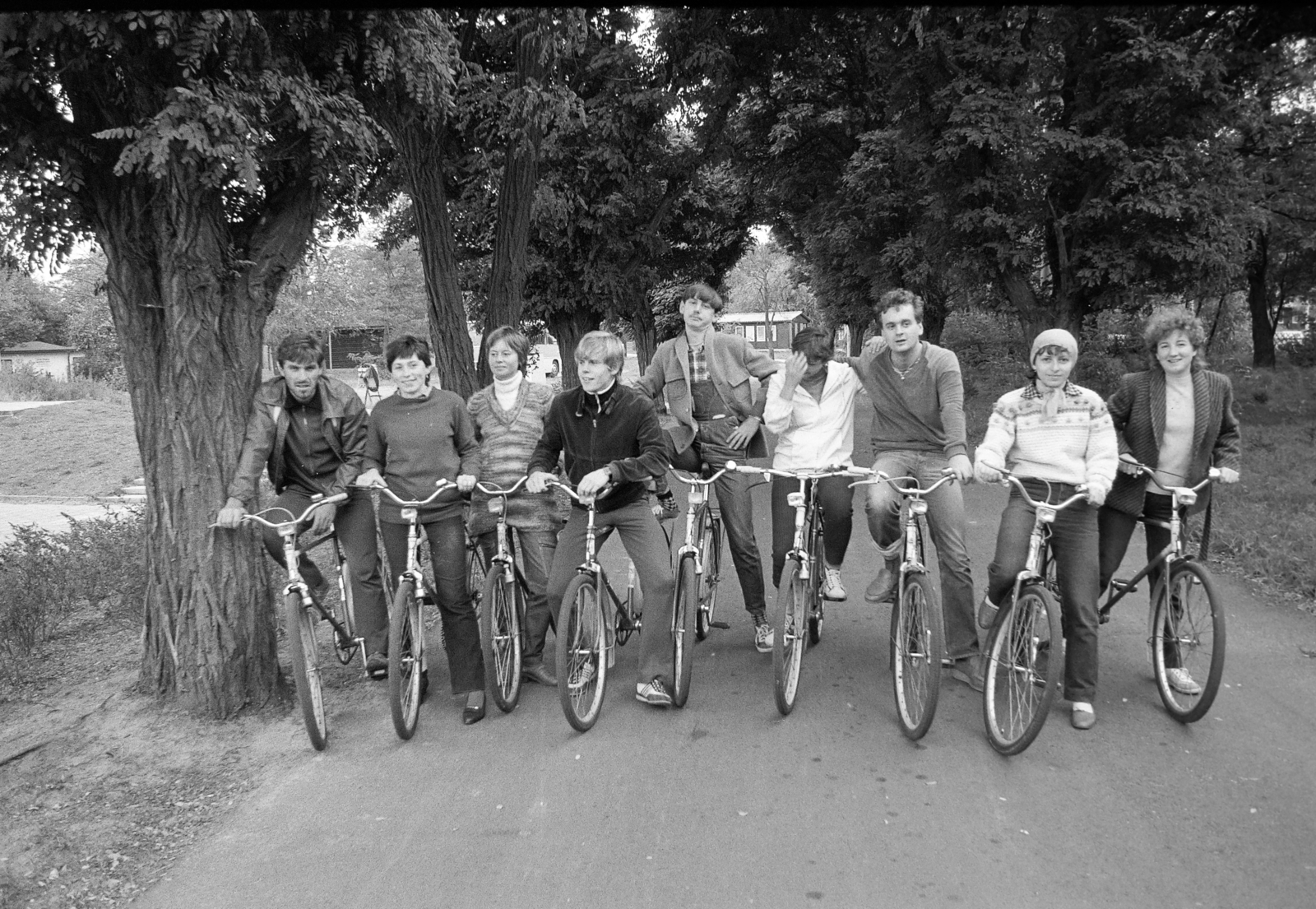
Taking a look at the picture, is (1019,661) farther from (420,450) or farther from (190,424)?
(190,424)

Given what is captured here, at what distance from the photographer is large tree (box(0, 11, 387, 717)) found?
15.3 ft

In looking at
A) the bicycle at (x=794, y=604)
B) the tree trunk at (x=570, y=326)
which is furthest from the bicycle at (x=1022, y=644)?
the tree trunk at (x=570, y=326)

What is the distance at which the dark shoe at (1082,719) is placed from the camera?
4766 mm

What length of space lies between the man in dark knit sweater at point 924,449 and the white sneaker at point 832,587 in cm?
32

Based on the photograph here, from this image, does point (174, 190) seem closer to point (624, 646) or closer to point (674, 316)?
point (624, 646)

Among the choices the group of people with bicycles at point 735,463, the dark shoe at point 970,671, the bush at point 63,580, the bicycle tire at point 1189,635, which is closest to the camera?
the bicycle tire at point 1189,635

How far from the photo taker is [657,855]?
3.72m

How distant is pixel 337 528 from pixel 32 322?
63.9 m

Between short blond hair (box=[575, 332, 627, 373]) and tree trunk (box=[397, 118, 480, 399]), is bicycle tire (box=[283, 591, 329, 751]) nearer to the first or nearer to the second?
short blond hair (box=[575, 332, 627, 373])

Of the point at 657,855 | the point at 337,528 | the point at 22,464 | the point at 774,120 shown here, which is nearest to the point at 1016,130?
the point at 774,120

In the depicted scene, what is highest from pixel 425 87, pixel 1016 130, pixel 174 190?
pixel 1016 130

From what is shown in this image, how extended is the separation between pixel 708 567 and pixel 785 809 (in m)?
2.16

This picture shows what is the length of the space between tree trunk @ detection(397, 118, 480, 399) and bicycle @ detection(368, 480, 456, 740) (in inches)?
237

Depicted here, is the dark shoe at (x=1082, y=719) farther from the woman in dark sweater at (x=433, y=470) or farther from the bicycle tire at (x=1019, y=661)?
the woman in dark sweater at (x=433, y=470)
